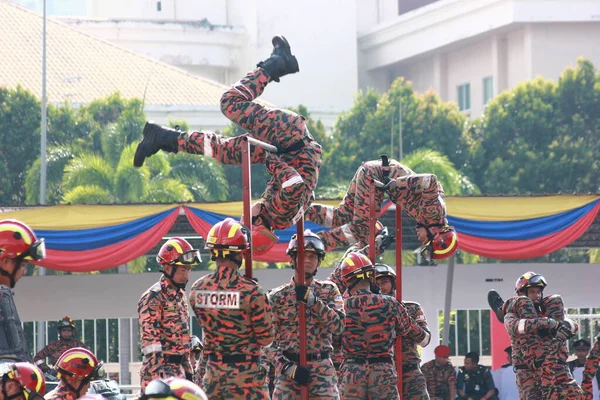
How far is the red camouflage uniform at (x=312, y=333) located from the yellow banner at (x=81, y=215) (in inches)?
300

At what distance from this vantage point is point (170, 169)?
38.6 metres

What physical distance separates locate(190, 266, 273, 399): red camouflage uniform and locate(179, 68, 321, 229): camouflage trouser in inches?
58.3

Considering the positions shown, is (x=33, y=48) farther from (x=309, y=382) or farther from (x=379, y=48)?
(x=309, y=382)

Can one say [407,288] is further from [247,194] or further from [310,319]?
[247,194]

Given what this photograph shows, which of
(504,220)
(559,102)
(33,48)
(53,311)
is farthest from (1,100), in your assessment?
(504,220)

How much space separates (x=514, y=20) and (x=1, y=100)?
98.1 ft

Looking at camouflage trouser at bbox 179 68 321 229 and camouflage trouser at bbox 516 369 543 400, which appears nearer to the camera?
camouflage trouser at bbox 179 68 321 229

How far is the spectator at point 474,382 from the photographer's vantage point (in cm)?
1986

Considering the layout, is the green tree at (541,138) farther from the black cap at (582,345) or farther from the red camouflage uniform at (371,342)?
the red camouflage uniform at (371,342)

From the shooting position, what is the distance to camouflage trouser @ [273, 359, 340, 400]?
37.9ft

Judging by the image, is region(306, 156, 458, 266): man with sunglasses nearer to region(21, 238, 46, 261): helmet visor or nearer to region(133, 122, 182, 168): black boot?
region(133, 122, 182, 168): black boot

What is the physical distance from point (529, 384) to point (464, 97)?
57.3m

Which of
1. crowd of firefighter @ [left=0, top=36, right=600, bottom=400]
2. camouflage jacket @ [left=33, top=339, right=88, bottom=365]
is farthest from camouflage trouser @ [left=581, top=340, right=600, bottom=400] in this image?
camouflage jacket @ [left=33, top=339, right=88, bottom=365]

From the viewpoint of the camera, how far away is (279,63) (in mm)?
11734
